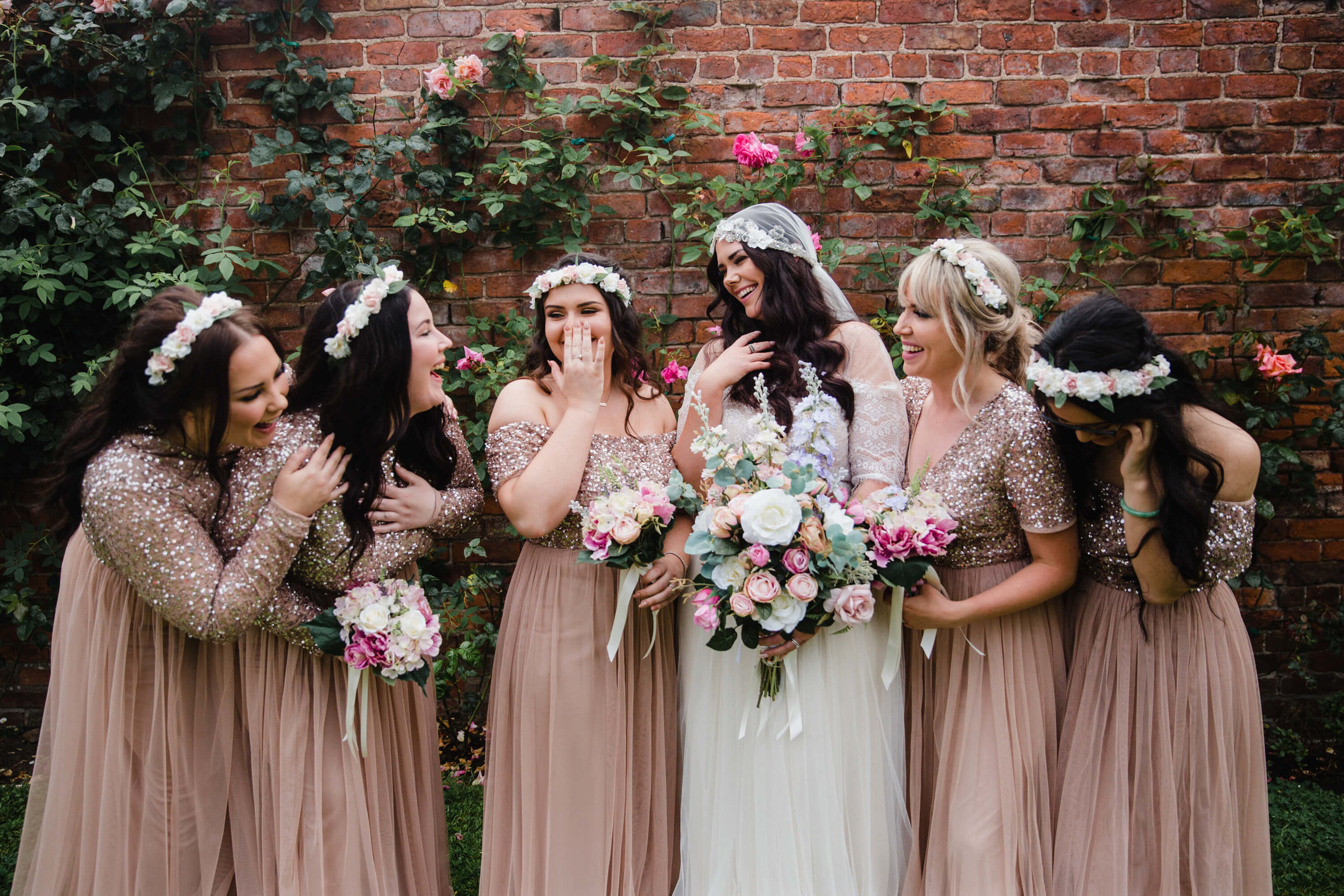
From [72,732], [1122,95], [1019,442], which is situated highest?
[1122,95]

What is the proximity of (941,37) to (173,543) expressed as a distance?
3.46m

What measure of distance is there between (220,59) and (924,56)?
3053 millimetres

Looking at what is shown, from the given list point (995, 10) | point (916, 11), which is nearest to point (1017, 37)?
point (995, 10)

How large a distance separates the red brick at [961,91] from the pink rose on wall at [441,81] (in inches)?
78.8

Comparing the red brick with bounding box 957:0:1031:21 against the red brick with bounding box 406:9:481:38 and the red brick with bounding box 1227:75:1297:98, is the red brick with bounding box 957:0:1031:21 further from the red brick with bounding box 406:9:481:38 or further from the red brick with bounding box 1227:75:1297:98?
the red brick with bounding box 406:9:481:38

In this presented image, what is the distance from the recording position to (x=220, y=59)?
3787mm

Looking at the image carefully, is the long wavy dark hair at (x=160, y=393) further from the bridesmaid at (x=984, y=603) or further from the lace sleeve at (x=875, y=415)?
the bridesmaid at (x=984, y=603)

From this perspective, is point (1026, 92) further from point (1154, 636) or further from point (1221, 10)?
point (1154, 636)

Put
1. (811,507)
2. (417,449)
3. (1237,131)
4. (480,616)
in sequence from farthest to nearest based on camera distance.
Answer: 1. (480,616)
2. (1237,131)
3. (417,449)
4. (811,507)

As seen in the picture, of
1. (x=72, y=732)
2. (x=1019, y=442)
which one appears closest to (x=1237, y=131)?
(x=1019, y=442)

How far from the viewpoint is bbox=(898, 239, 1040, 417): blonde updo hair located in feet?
8.36

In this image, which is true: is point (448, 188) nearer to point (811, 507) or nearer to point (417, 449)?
point (417, 449)

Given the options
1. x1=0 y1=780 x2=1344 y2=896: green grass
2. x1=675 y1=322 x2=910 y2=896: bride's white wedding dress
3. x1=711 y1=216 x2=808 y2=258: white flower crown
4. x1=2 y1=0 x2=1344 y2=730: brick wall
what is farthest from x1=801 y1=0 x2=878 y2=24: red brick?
x1=0 y1=780 x2=1344 y2=896: green grass

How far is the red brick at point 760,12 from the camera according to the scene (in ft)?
12.1
